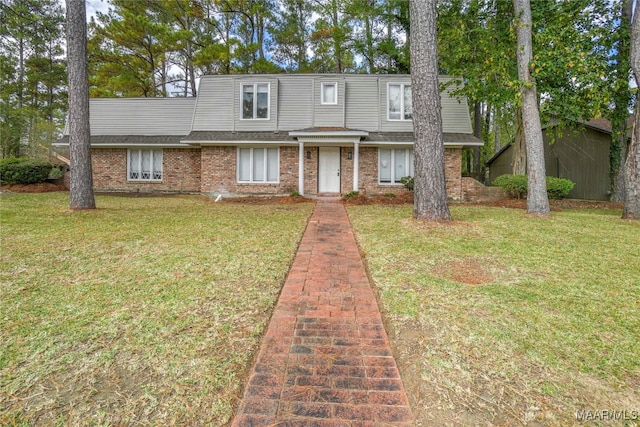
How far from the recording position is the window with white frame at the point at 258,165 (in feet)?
45.7

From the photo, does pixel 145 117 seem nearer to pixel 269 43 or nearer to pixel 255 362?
pixel 269 43

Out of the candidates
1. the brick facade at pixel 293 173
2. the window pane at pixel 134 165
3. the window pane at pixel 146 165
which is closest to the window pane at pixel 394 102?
the brick facade at pixel 293 173

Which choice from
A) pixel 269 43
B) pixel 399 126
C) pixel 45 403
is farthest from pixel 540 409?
pixel 269 43

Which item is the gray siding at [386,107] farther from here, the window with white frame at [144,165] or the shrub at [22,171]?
the shrub at [22,171]

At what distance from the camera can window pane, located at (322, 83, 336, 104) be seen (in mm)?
13883

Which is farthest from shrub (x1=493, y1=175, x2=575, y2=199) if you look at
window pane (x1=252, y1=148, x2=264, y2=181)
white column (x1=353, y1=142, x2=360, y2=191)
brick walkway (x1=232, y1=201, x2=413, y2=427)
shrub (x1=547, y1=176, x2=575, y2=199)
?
brick walkway (x1=232, y1=201, x2=413, y2=427)

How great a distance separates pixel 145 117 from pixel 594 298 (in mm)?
17659

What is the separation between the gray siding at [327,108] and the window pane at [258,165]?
2.68m

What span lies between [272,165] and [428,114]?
8431 mm

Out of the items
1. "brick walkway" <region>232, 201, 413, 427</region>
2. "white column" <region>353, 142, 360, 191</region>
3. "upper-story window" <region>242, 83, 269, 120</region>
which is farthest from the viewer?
"upper-story window" <region>242, 83, 269, 120</region>

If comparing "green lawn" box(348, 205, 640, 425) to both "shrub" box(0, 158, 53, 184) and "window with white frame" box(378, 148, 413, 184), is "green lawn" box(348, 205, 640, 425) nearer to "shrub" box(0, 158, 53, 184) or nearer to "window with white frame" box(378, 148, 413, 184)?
"window with white frame" box(378, 148, 413, 184)

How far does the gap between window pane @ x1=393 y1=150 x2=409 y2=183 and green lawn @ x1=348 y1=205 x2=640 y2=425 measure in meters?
8.45

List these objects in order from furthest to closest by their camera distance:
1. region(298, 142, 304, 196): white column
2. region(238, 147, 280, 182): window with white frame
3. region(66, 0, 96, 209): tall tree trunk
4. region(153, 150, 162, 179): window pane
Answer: region(153, 150, 162, 179): window pane < region(238, 147, 280, 182): window with white frame < region(298, 142, 304, 196): white column < region(66, 0, 96, 209): tall tree trunk

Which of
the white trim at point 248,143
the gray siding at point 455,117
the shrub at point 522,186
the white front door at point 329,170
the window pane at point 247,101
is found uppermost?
the window pane at point 247,101
